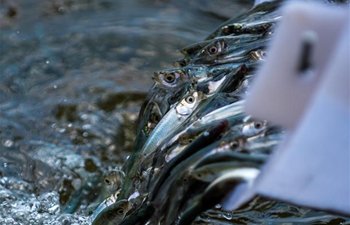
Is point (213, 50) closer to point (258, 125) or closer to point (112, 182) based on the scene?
point (112, 182)

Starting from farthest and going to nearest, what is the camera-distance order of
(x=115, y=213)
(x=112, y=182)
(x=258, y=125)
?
(x=112, y=182) → (x=115, y=213) → (x=258, y=125)

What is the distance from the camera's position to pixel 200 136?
4.40 feet

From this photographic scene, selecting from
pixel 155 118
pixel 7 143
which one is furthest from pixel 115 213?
pixel 7 143

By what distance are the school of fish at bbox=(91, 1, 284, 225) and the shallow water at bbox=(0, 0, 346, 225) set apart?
388 mm

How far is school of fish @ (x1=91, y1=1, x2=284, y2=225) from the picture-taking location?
1.16m

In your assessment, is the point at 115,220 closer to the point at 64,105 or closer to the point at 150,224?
the point at 150,224

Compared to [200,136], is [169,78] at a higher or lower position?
lower

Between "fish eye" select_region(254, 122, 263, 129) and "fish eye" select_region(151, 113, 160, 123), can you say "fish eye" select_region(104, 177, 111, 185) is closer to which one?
"fish eye" select_region(151, 113, 160, 123)

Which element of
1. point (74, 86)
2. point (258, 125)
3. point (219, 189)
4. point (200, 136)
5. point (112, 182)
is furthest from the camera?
point (74, 86)

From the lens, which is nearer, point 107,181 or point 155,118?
point 155,118

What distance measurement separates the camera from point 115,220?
177cm

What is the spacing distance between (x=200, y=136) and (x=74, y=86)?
1749 millimetres

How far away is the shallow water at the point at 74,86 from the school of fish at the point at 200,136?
Answer: 1.27 ft

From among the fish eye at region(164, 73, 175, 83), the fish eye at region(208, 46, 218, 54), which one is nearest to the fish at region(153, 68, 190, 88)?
the fish eye at region(164, 73, 175, 83)
